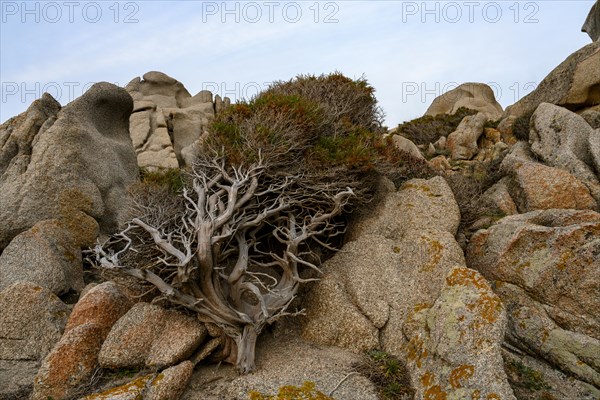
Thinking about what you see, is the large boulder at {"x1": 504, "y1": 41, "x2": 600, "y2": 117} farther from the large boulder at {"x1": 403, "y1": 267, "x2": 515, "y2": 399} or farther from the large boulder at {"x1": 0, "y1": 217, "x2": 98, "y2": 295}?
the large boulder at {"x1": 0, "y1": 217, "x2": 98, "y2": 295}

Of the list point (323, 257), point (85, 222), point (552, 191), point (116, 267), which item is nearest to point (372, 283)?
point (323, 257)

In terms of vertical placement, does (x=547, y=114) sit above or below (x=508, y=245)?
above

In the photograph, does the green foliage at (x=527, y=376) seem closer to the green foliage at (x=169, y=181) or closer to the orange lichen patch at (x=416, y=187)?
the orange lichen patch at (x=416, y=187)

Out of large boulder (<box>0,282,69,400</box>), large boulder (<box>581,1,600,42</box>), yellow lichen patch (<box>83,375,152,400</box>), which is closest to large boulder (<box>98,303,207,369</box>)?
yellow lichen patch (<box>83,375,152,400</box>)

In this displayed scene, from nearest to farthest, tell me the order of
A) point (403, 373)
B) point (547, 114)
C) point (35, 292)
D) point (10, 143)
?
point (403, 373)
point (35, 292)
point (10, 143)
point (547, 114)

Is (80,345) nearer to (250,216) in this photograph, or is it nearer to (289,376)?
(289,376)

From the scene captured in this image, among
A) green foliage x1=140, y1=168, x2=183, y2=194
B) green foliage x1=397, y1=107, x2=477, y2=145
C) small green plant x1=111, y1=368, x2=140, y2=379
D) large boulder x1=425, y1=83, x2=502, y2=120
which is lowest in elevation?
small green plant x1=111, y1=368, x2=140, y2=379

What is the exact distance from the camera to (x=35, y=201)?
52.1 feet

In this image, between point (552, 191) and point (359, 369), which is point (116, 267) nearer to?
point (359, 369)

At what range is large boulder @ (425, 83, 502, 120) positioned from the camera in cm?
5109

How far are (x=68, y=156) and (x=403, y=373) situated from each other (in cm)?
1303

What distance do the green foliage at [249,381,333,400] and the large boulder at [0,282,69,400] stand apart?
5.55 m

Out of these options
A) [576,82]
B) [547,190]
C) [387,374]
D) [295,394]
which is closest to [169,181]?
[295,394]

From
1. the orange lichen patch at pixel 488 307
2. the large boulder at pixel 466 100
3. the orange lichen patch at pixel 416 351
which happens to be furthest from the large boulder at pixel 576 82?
the large boulder at pixel 466 100
